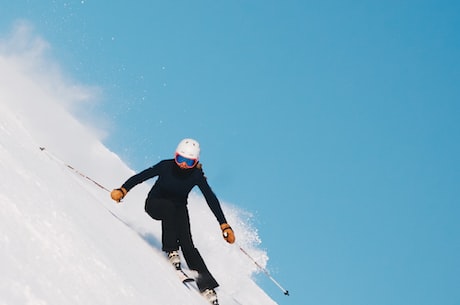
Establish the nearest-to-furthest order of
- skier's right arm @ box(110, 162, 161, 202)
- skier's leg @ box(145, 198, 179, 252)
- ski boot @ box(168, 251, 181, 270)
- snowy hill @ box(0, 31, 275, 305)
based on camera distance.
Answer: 1. snowy hill @ box(0, 31, 275, 305)
2. ski boot @ box(168, 251, 181, 270)
3. skier's leg @ box(145, 198, 179, 252)
4. skier's right arm @ box(110, 162, 161, 202)

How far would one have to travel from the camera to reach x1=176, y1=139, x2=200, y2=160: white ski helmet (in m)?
7.34

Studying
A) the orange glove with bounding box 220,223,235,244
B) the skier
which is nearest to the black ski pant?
the skier

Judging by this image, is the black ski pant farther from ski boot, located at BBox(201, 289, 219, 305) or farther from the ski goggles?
the ski goggles

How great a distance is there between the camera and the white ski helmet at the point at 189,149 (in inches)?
289

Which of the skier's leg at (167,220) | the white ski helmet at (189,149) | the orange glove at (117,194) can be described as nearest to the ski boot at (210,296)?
the skier's leg at (167,220)

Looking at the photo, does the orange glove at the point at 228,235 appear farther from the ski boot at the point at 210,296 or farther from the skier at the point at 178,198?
the ski boot at the point at 210,296

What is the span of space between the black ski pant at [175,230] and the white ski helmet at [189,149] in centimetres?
63

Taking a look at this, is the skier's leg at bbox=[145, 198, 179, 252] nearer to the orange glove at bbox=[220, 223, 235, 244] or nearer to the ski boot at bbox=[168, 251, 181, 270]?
the ski boot at bbox=[168, 251, 181, 270]

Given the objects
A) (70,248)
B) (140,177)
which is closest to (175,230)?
(140,177)

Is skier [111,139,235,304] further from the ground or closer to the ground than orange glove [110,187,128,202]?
further from the ground

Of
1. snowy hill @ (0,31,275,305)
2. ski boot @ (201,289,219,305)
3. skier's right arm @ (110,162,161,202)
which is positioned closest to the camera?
snowy hill @ (0,31,275,305)

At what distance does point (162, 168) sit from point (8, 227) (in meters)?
4.03

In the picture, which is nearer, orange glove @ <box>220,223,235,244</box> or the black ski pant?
the black ski pant

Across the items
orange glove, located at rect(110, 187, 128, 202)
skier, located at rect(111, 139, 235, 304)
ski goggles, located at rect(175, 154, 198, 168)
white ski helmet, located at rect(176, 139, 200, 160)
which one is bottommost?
orange glove, located at rect(110, 187, 128, 202)
